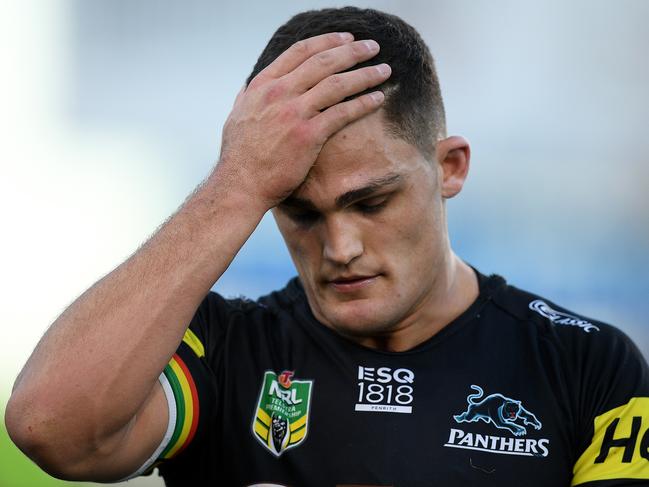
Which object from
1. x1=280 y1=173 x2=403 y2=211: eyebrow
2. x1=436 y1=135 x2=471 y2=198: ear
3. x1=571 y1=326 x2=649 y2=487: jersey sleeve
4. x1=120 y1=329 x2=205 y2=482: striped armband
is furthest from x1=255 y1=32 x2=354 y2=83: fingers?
x1=571 y1=326 x2=649 y2=487: jersey sleeve

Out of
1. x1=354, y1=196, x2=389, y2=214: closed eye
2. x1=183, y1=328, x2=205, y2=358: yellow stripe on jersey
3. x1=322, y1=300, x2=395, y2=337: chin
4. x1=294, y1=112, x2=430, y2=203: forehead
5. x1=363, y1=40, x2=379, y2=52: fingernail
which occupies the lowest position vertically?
x1=183, y1=328, x2=205, y2=358: yellow stripe on jersey

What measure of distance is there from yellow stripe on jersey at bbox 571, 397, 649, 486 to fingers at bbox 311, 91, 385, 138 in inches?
34.1

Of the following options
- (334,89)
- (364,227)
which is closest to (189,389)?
(364,227)

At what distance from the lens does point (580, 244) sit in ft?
19.5

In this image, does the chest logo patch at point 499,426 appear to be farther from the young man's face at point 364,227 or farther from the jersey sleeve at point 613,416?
the young man's face at point 364,227

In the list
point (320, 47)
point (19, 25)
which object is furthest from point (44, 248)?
point (320, 47)

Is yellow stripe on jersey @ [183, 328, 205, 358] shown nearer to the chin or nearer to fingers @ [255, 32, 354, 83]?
the chin

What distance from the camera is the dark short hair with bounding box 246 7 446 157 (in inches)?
85.4

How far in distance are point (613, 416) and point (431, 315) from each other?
52 cm

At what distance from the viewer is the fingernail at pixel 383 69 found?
2113 millimetres

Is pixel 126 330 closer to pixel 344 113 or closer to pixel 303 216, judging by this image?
pixel 303 216

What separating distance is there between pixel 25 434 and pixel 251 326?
73 cm

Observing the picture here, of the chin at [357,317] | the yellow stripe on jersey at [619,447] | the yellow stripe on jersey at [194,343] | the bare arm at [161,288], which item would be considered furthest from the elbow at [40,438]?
the yellow stripe on jersey at [619,447]

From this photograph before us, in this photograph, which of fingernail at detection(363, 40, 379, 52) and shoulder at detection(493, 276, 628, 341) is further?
shoulder at detection(493, 276, 628, 341)
